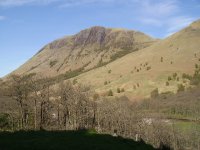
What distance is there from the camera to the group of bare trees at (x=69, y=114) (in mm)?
97688

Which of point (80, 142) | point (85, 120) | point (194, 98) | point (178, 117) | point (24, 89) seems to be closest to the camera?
point (80, 142)

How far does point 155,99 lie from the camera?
200 metres

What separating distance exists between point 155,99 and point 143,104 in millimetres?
8546

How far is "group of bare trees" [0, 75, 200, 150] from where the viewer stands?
9769cm

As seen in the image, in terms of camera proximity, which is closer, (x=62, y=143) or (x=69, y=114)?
(x=62, y=143)

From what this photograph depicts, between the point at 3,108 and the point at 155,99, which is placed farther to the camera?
the point at 155,99

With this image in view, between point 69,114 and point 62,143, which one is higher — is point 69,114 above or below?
below

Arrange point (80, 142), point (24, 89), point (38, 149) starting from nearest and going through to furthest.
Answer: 1. point (38, 149)
2. point (80, 142)
3. point (24, 89)

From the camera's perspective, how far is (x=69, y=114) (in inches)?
4397

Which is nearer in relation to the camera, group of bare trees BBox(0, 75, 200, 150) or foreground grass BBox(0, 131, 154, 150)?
foreground grass BBox(0, 131, 154, 150)

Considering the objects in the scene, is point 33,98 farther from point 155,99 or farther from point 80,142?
point 155,99

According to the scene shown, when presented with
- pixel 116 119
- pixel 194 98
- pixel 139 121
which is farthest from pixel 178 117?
pixel 116 119

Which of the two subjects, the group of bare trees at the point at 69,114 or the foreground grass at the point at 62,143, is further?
the group of bare trees at the point at 69,114

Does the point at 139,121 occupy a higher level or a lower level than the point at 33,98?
lower
